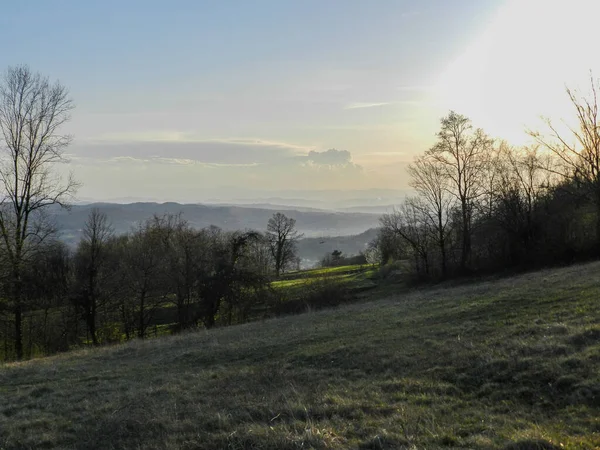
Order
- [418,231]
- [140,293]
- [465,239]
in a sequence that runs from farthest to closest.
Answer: [418,231], [465,239], [140,293]

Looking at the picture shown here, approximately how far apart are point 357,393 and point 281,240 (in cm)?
8005

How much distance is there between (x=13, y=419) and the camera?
27.5ft

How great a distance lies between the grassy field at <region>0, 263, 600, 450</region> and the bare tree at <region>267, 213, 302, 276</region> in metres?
71.4

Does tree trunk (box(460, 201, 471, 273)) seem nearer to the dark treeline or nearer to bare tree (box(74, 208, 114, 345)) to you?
the dark treeline

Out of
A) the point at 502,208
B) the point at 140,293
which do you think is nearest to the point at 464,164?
the point at 502,208

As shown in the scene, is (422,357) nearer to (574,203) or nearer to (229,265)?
(229,265)

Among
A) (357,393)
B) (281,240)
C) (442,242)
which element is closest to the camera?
(357,393)

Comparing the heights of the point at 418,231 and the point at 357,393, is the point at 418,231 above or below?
above

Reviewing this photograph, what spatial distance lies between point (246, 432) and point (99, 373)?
30.9 feet

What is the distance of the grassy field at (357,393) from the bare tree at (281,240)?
71.4m

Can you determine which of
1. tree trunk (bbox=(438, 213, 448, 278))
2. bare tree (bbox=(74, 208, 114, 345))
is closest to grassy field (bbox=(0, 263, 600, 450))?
bare tree (bbox=(74, 208, 114, 345))

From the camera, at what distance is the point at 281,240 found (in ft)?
287

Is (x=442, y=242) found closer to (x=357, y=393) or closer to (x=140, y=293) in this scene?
(x=140, y=293)

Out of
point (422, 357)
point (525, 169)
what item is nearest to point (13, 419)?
point (422, 357)
